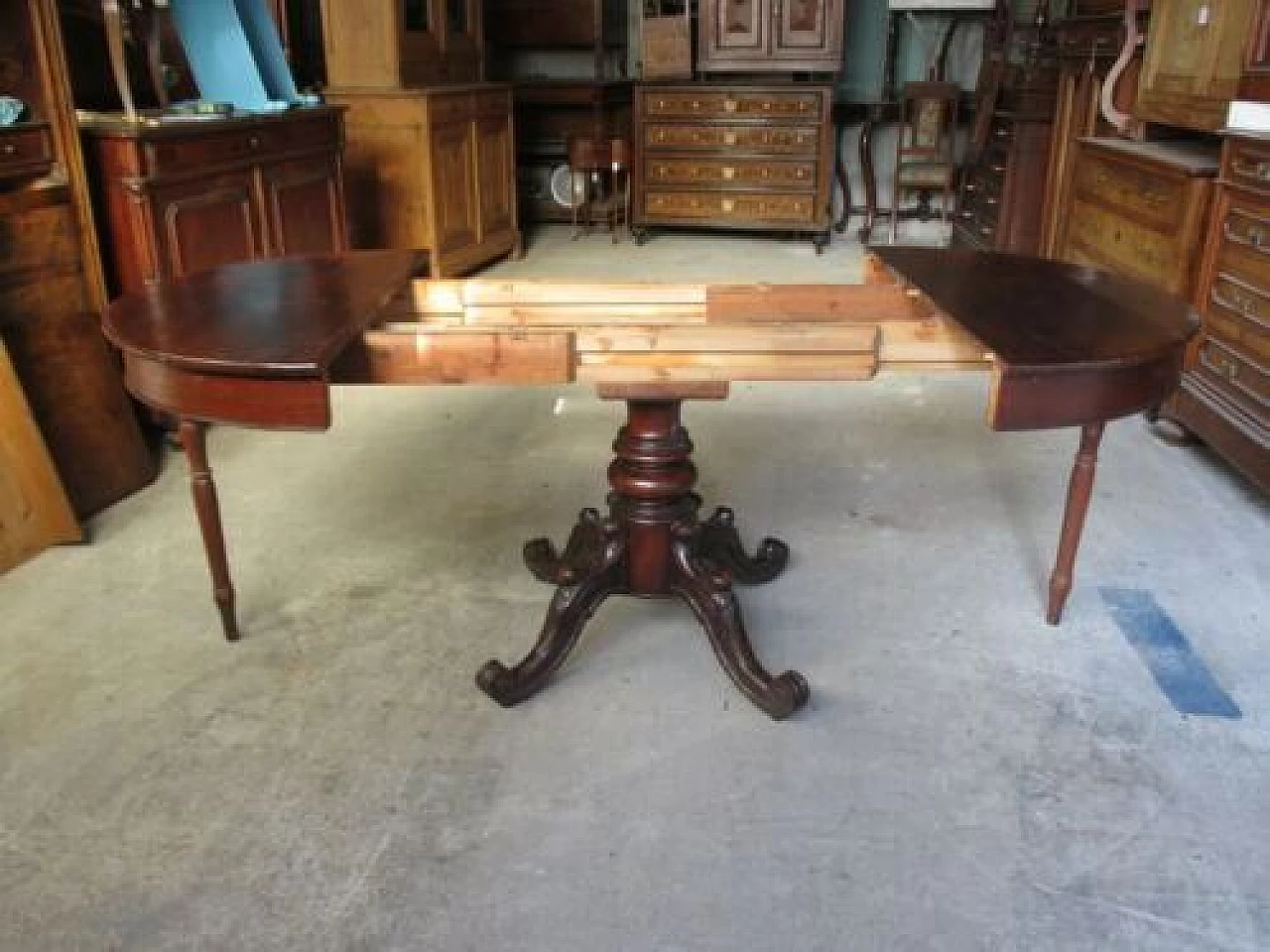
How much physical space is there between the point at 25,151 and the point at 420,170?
235 cm

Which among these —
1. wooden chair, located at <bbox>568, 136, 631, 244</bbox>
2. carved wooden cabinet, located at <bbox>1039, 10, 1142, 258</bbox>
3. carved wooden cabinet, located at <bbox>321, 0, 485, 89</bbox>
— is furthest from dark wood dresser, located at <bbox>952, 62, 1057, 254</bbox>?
carved wooden cabinet, located at <bbox>321, 0, 485, 89</bbox>

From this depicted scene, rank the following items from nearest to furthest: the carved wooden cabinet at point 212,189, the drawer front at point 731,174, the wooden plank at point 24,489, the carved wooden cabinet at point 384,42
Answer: the wooden plank at point 24,489 → the carved wooden cabinet at point 212,189 → the carved wooden cabinet at point 384,42 → the drawer front at point 731,174

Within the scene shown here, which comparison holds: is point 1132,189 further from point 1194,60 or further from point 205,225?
point 205,225

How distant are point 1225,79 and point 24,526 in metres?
3.38

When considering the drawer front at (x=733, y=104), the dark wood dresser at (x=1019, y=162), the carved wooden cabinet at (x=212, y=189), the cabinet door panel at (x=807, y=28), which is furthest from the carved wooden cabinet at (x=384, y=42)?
the dark wood dresser at (x=1019, y=162)

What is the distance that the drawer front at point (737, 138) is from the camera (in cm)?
607

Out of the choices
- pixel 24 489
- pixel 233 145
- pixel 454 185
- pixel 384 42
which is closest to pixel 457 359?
pixel 24 489

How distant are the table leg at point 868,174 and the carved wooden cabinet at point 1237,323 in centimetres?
352

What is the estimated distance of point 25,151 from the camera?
259 centimetres

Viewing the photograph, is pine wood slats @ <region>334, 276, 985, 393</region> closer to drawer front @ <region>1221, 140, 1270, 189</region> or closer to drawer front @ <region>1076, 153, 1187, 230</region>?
drawer front @ <region>1221, 140, 1270, 189</region>

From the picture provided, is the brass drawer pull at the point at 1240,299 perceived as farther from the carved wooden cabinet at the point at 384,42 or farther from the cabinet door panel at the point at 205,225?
the carved wooden cabinet at the point at 384,42

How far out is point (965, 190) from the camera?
19.2 ft

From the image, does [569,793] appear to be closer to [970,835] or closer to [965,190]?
[970,835]

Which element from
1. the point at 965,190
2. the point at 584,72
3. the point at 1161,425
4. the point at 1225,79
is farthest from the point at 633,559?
the point at 584,72
